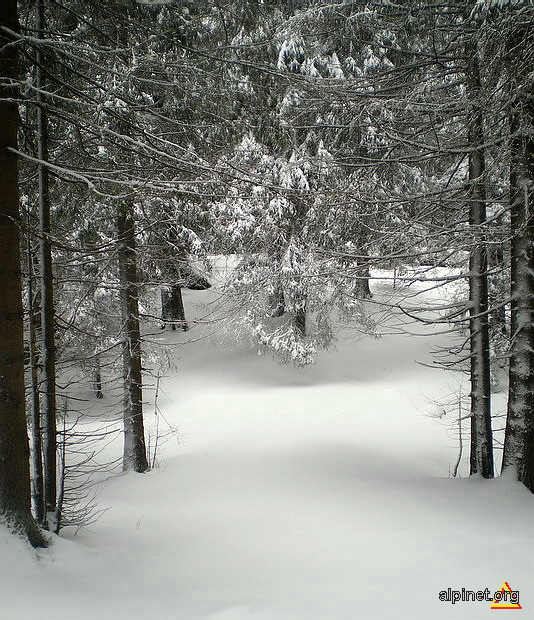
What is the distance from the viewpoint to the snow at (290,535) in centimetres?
364

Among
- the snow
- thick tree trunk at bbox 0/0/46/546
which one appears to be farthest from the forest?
the snow

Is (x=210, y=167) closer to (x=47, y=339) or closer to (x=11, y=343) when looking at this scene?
(x=11, y=343)

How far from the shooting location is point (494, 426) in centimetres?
1294

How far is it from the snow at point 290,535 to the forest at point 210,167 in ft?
1.80

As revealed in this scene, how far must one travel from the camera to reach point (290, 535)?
5520 mm

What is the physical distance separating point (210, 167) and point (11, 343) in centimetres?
216

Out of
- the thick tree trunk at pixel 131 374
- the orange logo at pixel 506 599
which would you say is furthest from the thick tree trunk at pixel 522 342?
the thick tree trunk at pixel 131 374

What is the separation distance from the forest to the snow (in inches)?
21.6

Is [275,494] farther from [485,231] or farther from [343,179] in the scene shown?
[343,179]

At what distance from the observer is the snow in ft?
Result: 11.9

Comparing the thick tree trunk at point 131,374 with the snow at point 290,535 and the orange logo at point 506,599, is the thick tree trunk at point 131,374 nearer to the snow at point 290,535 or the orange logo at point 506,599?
the snow at point 290,535

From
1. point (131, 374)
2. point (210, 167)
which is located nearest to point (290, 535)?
point (210, 167)

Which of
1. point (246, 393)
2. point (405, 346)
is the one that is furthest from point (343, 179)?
point (405, 346)

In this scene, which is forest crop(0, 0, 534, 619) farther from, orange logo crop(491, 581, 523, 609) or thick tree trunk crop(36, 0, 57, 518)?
orange logo crop(491, 581, 523, 609)
